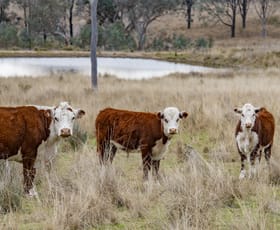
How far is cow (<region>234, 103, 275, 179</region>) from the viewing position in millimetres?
7883

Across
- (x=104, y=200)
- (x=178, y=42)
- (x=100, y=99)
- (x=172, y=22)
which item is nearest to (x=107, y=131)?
(x=104, y=200)

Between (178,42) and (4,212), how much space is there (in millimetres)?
50733

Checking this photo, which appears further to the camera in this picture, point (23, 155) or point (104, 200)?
point (23, 155)

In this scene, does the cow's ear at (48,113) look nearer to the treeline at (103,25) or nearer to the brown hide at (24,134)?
the brown hide at (24,134)

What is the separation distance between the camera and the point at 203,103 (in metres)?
13.4

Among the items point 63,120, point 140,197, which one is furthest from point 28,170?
point 140,197

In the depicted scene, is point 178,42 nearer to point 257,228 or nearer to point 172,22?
point 172,22

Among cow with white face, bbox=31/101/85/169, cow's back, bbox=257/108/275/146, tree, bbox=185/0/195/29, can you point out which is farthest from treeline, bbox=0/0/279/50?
cow with white face, bbox=31/101/85/169

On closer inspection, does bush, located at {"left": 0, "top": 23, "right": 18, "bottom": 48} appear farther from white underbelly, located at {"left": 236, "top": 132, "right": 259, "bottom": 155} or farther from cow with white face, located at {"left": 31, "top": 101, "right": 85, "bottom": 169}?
cow with white face, located at {"left": 31, "top": 101, "right": 85, "bottom": 169}

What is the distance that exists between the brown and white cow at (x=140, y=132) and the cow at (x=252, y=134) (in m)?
0.97

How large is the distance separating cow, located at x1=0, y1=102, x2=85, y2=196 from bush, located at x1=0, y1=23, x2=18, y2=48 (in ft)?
163

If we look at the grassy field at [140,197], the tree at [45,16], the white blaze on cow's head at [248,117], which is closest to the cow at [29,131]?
the grassy field at [140,197]

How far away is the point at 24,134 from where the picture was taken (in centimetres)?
683

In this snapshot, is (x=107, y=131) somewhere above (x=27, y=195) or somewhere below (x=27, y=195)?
above
